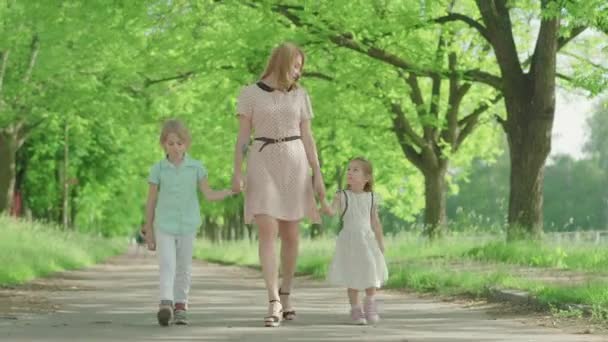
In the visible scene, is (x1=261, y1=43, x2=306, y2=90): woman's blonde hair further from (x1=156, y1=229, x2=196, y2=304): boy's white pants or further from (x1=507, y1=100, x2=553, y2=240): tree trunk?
(x1=507, y1=100, x2=553, y2=240): tree trunk

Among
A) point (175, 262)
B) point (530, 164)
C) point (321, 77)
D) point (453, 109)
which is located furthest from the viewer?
point (453, 109)

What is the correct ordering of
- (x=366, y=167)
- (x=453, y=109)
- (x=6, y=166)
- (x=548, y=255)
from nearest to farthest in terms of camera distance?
(x=366, y=167) < (x=548, y=255) < (x=453, y=109) < (x=6, y=166)

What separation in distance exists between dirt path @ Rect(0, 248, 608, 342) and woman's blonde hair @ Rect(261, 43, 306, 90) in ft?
6.73

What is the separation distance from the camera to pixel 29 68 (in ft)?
122

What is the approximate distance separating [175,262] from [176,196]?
566 millimetres

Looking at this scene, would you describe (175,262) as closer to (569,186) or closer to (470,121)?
(470,121)

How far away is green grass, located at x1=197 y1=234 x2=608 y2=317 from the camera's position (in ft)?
40.4

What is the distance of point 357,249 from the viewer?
11.0 meters

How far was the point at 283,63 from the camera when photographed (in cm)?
1020

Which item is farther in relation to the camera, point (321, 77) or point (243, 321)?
point (321, 77)

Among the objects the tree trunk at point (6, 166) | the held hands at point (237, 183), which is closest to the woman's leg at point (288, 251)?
the held hands at point (237, 183)

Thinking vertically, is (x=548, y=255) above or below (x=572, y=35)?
below

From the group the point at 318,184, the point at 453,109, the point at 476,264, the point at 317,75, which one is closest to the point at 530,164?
the point at 476,264

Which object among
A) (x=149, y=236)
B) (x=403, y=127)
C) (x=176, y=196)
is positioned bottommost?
(x=149, y=236)
